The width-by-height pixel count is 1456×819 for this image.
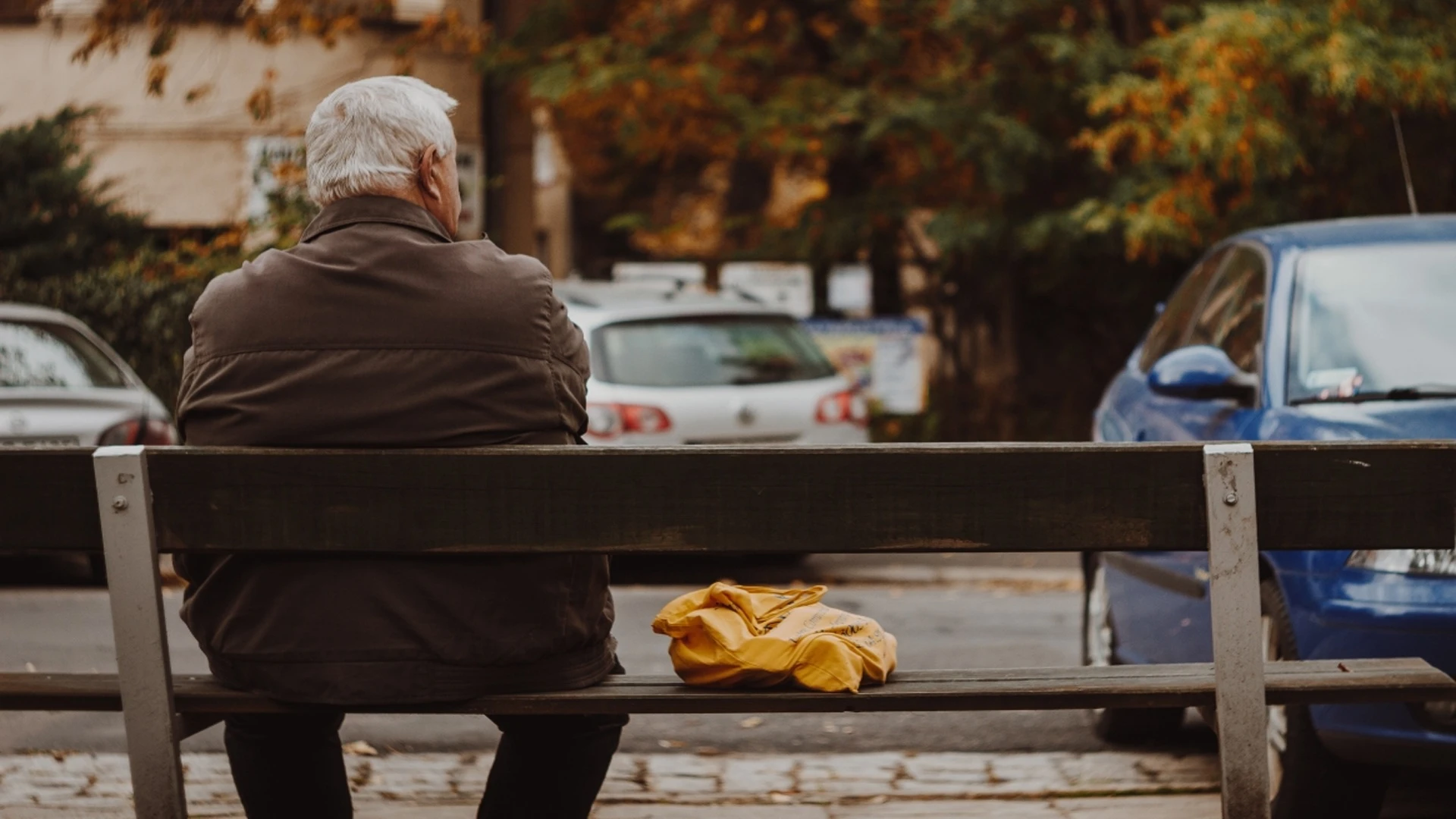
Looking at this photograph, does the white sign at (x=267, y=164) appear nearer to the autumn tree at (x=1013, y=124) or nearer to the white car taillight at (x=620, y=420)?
the autumn tree at (x=1013, y=124)

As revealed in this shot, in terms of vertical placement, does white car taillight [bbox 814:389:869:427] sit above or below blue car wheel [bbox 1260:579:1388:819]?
below

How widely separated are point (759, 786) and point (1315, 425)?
182 cm

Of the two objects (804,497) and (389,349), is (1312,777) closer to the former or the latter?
(804,497)

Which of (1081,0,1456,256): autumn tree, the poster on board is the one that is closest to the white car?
(1081,0,1456,256): autumn tree

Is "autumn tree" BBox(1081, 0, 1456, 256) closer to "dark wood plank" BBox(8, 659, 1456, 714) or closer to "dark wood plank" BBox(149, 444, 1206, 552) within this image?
"dark wood plank" BBox(8, 659, 1456, 714)

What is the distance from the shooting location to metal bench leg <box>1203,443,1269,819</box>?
3248 millimetres

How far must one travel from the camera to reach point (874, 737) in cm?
621

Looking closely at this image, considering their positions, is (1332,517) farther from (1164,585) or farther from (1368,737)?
(1164,585)

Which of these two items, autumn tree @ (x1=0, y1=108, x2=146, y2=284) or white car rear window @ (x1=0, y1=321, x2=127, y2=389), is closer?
white car rear window @ (x1=0, y1=321, x2=127, y2=389)

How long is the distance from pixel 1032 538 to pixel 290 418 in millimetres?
1283

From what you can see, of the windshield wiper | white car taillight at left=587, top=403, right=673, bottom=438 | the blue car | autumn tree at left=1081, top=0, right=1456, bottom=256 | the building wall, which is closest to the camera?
the blue car

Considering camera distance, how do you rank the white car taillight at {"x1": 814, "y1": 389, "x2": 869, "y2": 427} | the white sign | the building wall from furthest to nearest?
the building wall → the white sign → the white car taillight at {"x1": 814, "y1": 389, "x2": 869, "y2": 427}

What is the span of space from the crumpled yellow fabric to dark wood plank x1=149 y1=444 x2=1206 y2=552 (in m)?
0.19

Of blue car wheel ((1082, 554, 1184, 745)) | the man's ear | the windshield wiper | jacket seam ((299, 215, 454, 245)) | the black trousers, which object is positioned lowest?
blue car wheel ((1082, 554, 1184, 745))
